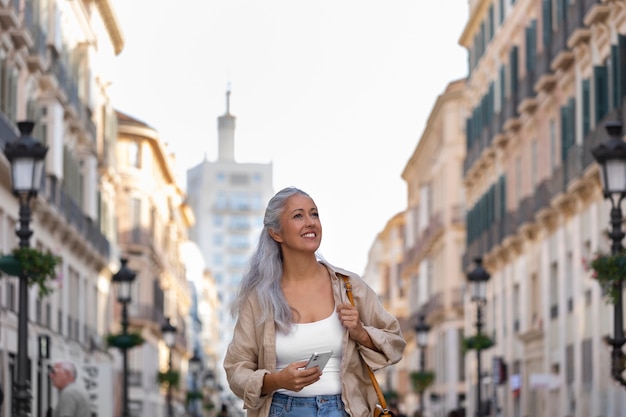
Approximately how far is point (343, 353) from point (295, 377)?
363 millimetres

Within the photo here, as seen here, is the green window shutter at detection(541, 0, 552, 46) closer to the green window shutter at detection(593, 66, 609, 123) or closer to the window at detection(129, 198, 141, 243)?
the green window shutter at detection(593, 66, 609, 123)

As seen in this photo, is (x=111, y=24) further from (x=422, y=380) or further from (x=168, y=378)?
(x=422, y=380)

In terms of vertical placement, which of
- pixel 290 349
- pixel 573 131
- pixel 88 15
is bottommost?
pixel 290 349

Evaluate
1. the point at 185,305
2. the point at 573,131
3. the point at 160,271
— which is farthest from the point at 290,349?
the point at 185,305

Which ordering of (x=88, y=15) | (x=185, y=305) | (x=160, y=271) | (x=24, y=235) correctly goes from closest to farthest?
(x=24, y=235) → (x=88, y=15) → (x=160, y=271) → (x=185, y=305)

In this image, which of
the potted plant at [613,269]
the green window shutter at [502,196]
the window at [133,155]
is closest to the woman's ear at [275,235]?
the potted plant at [613,269]

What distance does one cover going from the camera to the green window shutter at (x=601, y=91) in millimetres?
35688

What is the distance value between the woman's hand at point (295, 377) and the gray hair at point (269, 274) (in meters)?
0.27

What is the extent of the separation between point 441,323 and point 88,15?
27033 millimetres

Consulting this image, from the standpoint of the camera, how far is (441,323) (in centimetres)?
7719

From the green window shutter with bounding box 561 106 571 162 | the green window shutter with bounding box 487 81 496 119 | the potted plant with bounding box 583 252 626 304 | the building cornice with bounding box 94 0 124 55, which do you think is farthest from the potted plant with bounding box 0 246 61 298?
the building cornice with bounding box 94 0 124 55

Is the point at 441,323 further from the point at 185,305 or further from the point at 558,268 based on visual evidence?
the point at 185,305

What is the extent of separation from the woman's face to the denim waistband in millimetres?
633

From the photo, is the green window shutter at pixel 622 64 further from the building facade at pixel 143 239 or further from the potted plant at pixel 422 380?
the building facade at pixel 143 239
